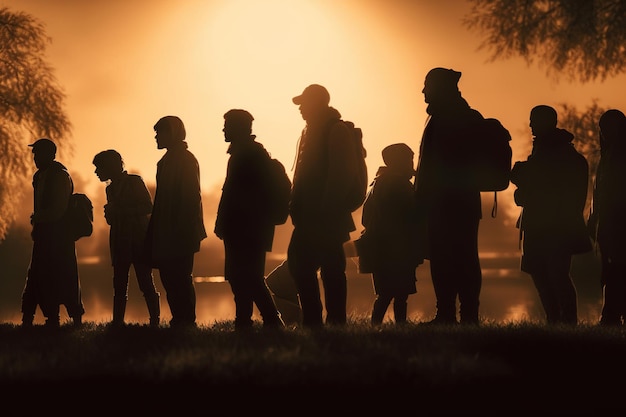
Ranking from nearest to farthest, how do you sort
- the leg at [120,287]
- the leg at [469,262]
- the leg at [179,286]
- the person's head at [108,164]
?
the leg at [469,262]
the leg at [179,286]
the leg at [120,287]
the person's head at [108,164]

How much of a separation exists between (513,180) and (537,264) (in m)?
1.03

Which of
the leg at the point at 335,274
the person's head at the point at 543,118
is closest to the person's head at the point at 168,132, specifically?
the leg at the point at 335,274

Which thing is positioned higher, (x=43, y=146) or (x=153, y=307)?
(x=43, y=146)

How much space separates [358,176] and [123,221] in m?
4.15

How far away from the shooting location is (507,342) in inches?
350

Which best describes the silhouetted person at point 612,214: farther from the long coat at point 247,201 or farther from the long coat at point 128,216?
the long coat at point 128,216

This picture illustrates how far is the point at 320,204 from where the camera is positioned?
33.0 ft

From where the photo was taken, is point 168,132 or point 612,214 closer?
point 168,132

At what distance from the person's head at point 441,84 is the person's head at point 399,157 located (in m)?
2.03

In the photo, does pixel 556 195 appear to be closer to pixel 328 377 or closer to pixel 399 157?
pixel 399 157

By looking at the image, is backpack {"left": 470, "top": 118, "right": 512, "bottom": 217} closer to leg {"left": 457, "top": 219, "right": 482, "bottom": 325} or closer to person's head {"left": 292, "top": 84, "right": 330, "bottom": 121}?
leg {"left": 457, "top": 219, "right": 482, "bottom": 325}

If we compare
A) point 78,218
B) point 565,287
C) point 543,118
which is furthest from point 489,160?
point 78,218

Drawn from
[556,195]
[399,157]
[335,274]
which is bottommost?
[335,274]

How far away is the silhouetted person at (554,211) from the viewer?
440 inches
